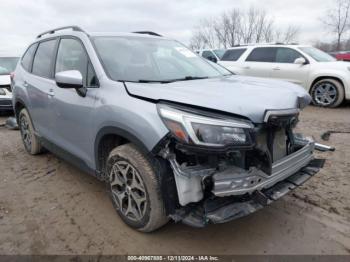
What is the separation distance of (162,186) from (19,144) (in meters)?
4.30

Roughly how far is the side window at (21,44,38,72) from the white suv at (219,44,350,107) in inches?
249

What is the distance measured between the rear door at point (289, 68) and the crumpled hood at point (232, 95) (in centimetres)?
616

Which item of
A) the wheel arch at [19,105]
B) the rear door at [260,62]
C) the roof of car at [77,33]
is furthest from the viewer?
the rear door at [260,62]

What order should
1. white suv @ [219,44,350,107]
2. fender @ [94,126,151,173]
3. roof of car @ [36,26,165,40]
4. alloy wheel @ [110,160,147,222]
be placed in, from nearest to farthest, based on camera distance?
fender @ [94,126,151,173] → alloy wheel @ [110,160,147,222] → roof of car @ [36,26,165,40] → white suv @ [219,44,350,107]

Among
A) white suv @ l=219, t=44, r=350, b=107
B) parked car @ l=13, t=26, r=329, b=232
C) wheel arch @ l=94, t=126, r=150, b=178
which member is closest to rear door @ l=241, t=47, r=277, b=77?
white suv @ l=219, t=44, r=350, b=107

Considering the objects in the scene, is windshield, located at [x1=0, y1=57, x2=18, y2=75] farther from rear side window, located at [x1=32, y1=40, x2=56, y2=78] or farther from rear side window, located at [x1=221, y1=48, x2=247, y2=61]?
rear side window, located at [x1=221, y1=48, x2=247, y2=61]

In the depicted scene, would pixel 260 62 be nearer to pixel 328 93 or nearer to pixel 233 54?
pixel 233 54

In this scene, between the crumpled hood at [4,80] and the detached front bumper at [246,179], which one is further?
the crumpled hood at [4,80]

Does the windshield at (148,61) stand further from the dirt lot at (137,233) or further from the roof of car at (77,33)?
the dirt lot at (137,233)

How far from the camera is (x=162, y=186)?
2.23 m

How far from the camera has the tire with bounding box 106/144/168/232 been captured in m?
2.32

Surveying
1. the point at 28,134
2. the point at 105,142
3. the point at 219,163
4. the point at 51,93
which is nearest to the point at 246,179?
the point at 219,163

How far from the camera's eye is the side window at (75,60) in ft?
9.64

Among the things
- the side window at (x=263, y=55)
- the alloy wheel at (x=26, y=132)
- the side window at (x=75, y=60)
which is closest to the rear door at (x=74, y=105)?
the side window at (x=75, y=60)
